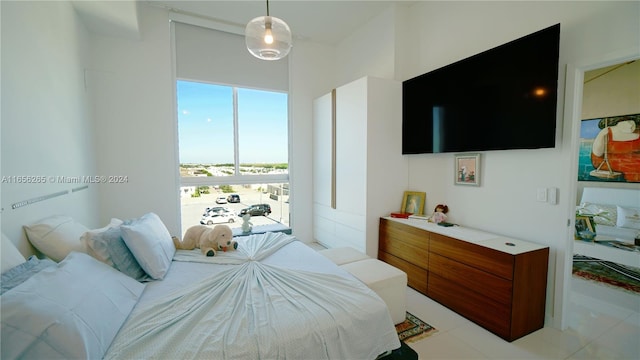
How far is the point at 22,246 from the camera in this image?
148 cm

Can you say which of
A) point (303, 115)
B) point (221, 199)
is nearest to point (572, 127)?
point (303, 115)

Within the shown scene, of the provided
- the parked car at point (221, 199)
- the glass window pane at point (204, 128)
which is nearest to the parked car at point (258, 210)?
the parked car at point (221, 199)

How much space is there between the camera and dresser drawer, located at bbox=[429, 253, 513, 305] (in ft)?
6.70

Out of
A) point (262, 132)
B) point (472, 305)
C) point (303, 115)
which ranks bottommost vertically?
point (472, 305)

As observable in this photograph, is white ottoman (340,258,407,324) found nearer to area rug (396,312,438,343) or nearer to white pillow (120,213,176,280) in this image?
area rug (396,312,438,343)

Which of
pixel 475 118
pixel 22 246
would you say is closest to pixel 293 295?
pixel 22 246

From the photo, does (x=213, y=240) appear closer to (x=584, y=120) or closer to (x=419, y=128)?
(x=419, y=128)

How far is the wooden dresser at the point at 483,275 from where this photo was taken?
79.5 inches

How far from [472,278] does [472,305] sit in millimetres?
233

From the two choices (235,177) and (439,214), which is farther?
(235,177)

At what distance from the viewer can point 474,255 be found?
88.6 inches

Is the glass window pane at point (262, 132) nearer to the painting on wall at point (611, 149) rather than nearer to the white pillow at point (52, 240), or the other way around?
the white pillow at point (52, 240)

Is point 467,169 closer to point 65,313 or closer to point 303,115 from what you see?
point 303,115

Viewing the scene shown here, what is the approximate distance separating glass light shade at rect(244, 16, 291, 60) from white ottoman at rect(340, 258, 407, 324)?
1.89m
